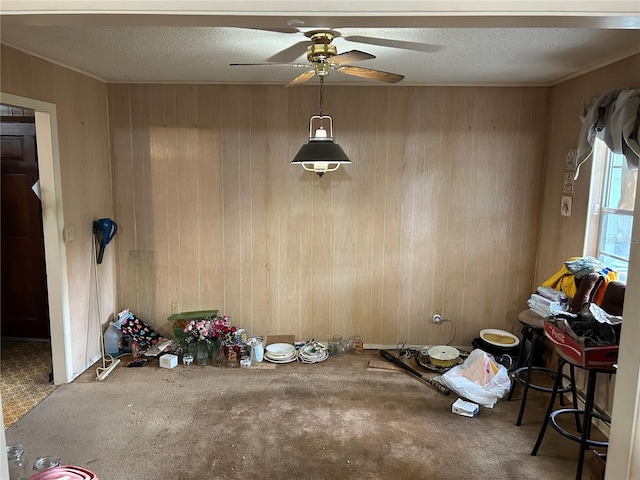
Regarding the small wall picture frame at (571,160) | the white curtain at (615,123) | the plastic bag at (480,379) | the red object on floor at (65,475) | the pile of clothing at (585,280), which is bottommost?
the plastic bag at (480,379)

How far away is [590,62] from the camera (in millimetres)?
3000

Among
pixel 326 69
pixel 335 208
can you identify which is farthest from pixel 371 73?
pixel 335 208

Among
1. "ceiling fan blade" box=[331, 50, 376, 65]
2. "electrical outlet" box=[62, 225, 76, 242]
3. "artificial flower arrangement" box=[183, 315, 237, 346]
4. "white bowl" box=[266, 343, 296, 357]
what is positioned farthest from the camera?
"white bowl" box=[266, 343, 296, 357]

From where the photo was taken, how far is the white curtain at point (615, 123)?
251cm

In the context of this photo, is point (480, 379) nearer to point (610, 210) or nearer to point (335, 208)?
point (610, 210)

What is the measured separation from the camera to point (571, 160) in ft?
11.2

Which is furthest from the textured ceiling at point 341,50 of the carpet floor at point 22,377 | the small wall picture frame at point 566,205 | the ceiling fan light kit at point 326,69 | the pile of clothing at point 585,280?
the carpet floor at point 22,377

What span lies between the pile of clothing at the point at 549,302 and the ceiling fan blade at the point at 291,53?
2294 millimetres

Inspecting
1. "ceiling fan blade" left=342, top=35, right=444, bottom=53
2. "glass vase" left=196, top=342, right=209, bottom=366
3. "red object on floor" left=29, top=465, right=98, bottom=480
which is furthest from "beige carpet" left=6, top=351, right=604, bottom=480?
"ceiling fan blade" left=342, top=35, right=444, bottom=53

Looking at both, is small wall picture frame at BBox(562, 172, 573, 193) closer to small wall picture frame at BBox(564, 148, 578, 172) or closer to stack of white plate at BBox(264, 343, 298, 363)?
small wall picture frame at BBox(564, 148, 578, 172)

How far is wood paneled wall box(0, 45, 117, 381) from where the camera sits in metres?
3.21

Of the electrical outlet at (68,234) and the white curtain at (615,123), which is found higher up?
the white curtain at (615,123)

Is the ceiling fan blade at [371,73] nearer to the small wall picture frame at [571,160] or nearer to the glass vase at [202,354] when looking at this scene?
the small wall picture frame at [571,160]

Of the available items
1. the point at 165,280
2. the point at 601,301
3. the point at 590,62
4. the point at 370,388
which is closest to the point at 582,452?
the point at 601,301
